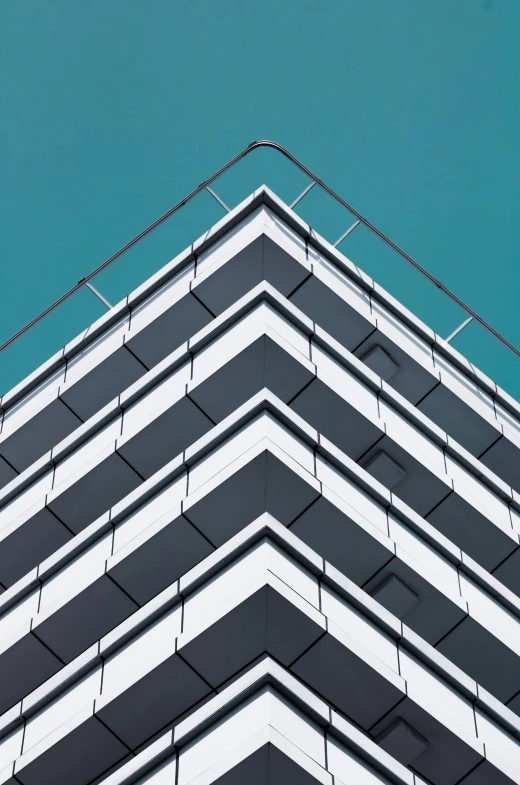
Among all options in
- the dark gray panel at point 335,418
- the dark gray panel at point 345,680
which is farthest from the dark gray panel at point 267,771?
the dark gray panel at point 335,418

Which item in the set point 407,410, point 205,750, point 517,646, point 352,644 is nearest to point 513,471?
point 407,410

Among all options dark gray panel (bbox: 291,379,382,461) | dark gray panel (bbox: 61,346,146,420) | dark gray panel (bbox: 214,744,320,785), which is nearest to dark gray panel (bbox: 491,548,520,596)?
dark gray panel (bbox: 291,379,382,461)

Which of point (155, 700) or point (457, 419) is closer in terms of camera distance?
point (155, 700)

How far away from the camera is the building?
19.0 meters

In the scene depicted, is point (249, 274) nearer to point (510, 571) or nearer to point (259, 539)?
point (510, 571)

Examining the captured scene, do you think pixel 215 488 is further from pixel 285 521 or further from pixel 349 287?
pixel 349 287

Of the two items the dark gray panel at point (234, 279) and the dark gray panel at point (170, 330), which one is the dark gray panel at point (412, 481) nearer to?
the dark gray panel at point (234, 279)

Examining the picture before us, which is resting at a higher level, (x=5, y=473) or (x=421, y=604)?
(x=5, y=473)

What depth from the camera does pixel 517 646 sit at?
22969 mm

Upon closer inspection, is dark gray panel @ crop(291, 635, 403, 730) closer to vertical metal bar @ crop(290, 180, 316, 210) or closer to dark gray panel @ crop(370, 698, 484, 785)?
dark gray panel @ crop(370, 698, 484, 785)

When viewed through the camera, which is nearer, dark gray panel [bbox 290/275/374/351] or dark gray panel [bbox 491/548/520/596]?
dark gray panel [bbox 491/548/520/596]

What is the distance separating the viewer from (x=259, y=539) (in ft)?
65.1

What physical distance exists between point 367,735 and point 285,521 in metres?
3.61

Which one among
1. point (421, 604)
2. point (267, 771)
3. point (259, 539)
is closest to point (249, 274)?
point (421, 604)
